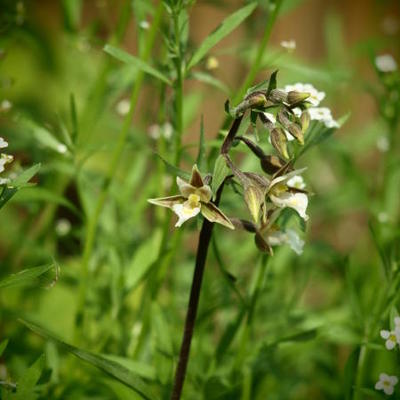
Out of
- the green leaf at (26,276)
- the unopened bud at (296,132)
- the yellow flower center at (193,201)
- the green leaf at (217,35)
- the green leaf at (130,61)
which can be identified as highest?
the green leaf at (217,35)

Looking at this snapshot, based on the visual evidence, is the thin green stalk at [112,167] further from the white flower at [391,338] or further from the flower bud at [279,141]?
the white flower at [391,338]

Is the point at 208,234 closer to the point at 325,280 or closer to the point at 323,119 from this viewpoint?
the point at 323,119

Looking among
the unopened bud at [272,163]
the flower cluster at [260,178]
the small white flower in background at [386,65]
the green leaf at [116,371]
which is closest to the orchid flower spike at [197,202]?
the flower cluster at [260,178]

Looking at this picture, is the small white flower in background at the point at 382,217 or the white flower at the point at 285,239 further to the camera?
the small white flower in background at the point at 382,217

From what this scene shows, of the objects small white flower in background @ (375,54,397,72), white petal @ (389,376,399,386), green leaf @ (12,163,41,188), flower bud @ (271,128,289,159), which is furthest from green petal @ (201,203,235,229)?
small white flower in background @ (375,54,397,72)

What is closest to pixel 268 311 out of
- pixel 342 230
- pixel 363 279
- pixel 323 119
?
pixel 363 279

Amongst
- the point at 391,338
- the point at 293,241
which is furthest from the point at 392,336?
the point at 293,241
